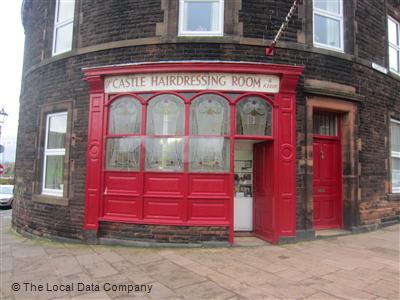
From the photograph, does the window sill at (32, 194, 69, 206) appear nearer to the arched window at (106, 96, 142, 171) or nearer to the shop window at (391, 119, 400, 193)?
the arched window at (106, 96, 142, 171)

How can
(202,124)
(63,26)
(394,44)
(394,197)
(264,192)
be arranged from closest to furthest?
1. (202,124)
2. (264,192)
3. (63,26)
4. (394,197)
5. (394,44)

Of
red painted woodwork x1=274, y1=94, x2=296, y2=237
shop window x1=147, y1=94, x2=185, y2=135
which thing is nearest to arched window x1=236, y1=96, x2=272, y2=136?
red painted woodwork x1=274, y1=94, x2=296, y2=237

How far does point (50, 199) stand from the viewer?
696 centimetres

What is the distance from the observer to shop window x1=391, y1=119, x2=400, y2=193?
895 cm

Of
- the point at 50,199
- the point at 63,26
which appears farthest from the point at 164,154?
the point at 63,26

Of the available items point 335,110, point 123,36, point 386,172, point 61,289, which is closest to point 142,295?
point 61,289

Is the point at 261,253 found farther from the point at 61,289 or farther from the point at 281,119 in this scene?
the point at 61,289

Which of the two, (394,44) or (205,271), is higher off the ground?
(394,44)

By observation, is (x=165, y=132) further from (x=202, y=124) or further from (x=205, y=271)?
(x=205, y=271)

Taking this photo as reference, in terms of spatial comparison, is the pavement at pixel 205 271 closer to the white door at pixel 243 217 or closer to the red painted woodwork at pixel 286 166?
the red painted woodwork at pixel 286 166

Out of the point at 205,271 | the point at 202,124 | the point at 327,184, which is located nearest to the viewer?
the point at 205,271

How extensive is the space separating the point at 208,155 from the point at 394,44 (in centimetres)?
777

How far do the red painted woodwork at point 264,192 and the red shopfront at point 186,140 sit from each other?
0.14 feet

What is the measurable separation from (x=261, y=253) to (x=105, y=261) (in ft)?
9.39
